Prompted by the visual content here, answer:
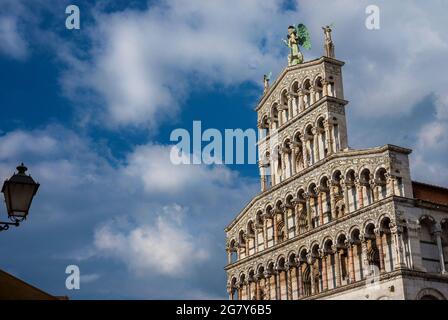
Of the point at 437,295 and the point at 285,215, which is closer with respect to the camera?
the point at 437,295

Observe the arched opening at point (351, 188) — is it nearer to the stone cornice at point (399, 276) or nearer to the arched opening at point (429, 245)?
the arched opening at point (429, 245)

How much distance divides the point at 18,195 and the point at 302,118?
1447 inches

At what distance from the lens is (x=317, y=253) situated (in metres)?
40.4

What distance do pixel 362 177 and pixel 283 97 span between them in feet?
37.2

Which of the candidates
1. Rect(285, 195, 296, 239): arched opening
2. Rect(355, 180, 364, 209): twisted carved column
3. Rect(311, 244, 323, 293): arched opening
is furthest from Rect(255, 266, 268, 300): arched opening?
Rect(355, 180, 364, 209): twisted carved column

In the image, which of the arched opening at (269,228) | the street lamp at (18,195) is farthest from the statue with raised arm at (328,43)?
the street lamp at (18,195)

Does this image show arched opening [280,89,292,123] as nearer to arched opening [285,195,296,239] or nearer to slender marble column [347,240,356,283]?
arched opening [285,195,296,239]

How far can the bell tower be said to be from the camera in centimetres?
4188

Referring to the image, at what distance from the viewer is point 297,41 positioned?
47656 millimetres

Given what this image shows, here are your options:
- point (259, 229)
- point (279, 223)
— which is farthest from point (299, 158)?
point (259, 229)

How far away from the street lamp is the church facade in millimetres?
28037

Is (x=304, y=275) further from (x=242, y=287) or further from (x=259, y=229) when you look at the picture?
(x=242, y=287)
